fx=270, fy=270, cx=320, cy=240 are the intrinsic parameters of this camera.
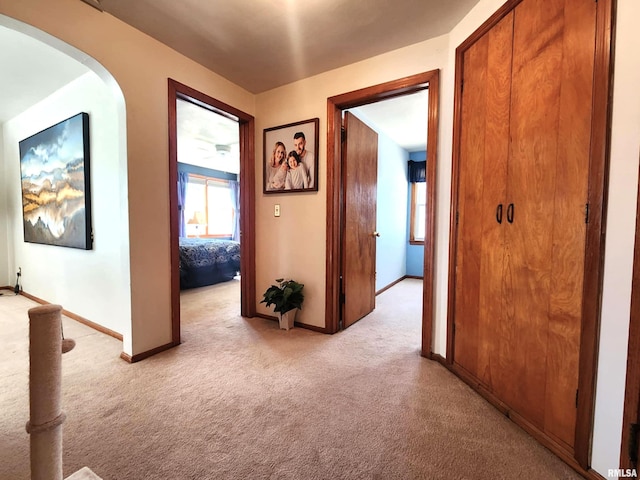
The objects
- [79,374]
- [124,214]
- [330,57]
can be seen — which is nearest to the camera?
[79,374]

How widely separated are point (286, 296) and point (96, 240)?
1836 mm

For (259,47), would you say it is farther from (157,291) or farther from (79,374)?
(79,374)

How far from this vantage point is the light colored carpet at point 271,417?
1.12 metres

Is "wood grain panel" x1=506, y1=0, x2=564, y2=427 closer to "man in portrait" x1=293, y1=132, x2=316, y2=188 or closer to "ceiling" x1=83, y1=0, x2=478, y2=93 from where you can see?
"ceiling" x1=83, y1=0, x2=478, y2=93

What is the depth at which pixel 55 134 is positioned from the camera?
110 inches

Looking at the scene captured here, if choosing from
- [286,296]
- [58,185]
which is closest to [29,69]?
[58,185]

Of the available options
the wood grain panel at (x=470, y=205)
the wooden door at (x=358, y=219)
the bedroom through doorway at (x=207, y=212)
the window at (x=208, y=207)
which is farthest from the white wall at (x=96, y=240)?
the window at (x=208, y=207)

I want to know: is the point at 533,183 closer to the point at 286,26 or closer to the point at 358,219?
the point at 358,219

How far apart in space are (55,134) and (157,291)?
2.22 m

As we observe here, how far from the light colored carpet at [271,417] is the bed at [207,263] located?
73.5 inches

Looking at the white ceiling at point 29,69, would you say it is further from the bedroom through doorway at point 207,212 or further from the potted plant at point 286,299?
the potted plant at point 286,299

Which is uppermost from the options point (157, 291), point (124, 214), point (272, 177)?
point (272, 177)

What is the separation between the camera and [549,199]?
4.03ft

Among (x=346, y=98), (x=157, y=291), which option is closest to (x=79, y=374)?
(x=157, y=291)
